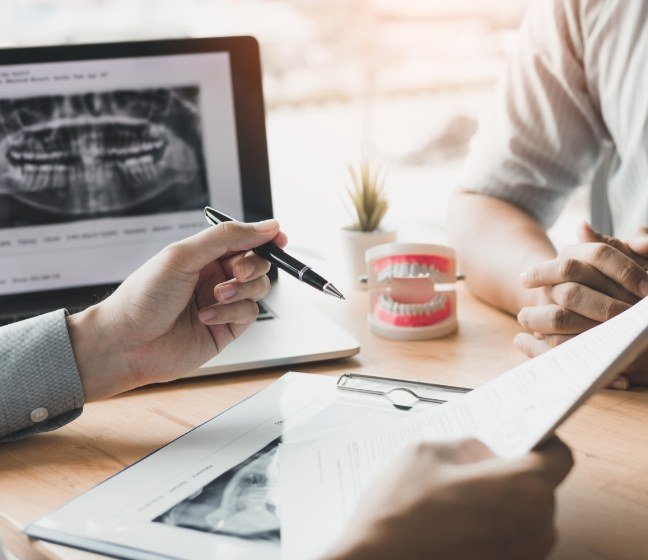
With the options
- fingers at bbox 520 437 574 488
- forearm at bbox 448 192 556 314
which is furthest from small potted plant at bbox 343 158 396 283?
fingers at bbox 520 437 574 488

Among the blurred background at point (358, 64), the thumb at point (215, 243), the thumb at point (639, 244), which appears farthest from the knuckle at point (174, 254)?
the blurred background at point (358, 64)

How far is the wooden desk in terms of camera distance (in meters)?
0.61

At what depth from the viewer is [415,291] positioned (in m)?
1.02

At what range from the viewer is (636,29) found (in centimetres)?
127

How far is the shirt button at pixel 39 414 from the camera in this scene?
0.79 m

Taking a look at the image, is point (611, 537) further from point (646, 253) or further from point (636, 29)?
point (636, 29)

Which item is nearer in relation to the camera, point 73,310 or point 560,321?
point 560,321

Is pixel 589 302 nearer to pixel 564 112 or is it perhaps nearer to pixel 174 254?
pixel 174 254

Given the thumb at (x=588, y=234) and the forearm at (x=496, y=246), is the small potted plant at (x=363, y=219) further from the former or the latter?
the thumb at (x=588, y=234)

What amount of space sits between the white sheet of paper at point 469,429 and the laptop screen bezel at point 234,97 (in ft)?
1.79

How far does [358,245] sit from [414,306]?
23cm


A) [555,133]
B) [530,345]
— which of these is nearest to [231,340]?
[530,345]

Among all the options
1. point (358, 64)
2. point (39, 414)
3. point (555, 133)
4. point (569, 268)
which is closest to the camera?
point (39, 414)

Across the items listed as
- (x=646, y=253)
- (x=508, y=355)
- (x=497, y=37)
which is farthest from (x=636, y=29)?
(x=497, y=37)
